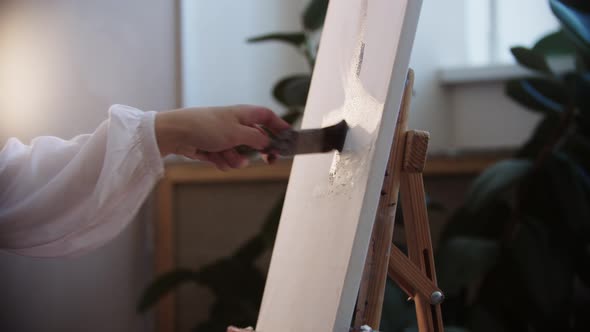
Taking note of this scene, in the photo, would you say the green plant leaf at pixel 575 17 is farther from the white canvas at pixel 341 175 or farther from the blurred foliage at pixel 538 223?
the white canvas at pixel 341 175

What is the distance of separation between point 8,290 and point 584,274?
0.99m

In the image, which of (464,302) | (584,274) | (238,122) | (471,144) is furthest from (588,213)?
(238,122)

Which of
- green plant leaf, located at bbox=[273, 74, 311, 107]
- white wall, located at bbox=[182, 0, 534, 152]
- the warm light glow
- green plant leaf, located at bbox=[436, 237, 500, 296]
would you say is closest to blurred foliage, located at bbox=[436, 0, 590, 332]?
green plant leaf, located at bbox=[436, 237, 500, 296]

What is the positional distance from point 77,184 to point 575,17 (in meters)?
0.82

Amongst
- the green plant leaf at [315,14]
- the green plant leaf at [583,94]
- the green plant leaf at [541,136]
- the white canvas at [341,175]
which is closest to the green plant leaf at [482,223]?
the green plant leaf at [541,136]

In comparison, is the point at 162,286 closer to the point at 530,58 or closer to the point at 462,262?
the point at 462,262

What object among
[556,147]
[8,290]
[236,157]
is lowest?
[8,290]

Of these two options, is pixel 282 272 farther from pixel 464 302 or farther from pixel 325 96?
pixel 464 302

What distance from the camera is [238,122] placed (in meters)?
0.66

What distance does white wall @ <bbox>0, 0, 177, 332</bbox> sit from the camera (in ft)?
3.40

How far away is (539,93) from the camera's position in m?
1.33

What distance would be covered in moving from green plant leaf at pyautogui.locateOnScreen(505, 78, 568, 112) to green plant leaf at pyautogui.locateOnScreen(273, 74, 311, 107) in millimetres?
410

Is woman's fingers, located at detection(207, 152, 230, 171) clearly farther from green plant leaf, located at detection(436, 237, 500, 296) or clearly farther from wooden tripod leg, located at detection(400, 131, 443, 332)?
green plant leaf, located at detection(436, 237, 500, 296)

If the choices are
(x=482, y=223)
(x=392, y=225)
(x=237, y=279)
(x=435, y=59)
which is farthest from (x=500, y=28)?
(x=392, y=225)
